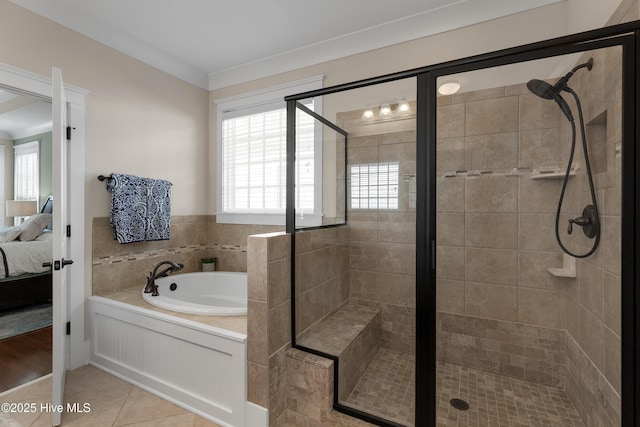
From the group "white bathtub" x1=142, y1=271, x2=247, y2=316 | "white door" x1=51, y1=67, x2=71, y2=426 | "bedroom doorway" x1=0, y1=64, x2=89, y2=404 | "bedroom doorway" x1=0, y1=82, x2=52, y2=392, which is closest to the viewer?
"white door" x1=51, y1=67, x2=71, y2=426

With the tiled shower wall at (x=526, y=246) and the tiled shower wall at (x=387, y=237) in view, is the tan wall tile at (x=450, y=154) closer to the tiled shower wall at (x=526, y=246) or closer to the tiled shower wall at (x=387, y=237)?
the tiled shower wall at (x=526, y=246)

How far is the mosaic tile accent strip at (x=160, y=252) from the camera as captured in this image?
2.34m

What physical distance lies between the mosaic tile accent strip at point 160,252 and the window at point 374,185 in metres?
1.49

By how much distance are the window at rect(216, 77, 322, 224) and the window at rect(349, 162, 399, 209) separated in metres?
0.89

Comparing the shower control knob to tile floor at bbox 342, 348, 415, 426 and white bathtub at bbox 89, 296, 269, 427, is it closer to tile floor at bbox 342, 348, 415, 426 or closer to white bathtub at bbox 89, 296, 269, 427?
tile floor at bbox 342, 348, 415, 426

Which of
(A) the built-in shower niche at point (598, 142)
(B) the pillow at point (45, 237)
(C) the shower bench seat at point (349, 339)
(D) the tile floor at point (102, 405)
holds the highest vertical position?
(A) the built-in shower niche at point (598, 142)

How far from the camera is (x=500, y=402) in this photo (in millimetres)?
1354

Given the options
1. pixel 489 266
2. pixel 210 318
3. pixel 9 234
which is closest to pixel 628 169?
pixel 489 266

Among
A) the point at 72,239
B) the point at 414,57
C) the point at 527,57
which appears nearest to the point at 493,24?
the point at 414,57

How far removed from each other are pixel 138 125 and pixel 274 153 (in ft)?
4.00

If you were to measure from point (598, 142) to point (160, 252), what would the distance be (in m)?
3.16

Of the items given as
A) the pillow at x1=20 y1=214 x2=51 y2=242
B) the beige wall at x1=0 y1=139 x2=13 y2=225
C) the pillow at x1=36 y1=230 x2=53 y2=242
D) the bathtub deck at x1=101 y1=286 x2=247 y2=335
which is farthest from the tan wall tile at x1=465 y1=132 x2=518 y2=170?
the beige wall at x1=0 y1=139 x2=13 y2=225

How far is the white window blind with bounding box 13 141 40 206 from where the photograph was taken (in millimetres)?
4707

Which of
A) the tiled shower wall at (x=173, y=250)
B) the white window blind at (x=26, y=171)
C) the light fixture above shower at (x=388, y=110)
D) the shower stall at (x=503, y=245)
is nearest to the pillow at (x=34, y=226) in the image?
the white window blind at (x=26, y=171)
